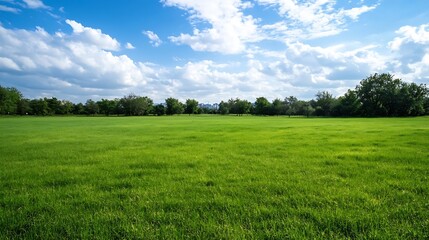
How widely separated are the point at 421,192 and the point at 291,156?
5445mm

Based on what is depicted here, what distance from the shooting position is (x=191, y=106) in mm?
194750

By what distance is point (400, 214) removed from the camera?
489 cm

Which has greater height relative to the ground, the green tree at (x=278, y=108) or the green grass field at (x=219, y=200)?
the green tree at (x=278, y=108)

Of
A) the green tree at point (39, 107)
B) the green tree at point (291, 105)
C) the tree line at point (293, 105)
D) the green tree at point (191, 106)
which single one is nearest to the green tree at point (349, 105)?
the tree line at point (293, 105)

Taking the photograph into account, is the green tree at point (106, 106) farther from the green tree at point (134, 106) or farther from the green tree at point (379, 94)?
the green tree at point (379, 94)

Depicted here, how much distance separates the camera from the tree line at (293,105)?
110m

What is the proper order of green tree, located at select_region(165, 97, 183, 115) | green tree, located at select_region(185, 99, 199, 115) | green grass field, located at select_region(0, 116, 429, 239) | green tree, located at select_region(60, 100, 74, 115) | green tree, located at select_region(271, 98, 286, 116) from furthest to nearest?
green tree, located at select_region(185, 99, 199, 115) → green tree, located at select_region(165, 97, 183, 115) → green tree, located at select_region(271, 98, 286, 116) → green tree, located at select_region(60, 100, 74, 115) → green grass field, located at select_region(0, 116, 429, 239)

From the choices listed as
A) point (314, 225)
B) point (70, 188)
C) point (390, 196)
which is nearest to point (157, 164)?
point (70, 188)

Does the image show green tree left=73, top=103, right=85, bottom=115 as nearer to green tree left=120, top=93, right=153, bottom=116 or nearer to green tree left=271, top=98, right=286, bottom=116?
green tree left=120, top=93, right=153, bottom=116

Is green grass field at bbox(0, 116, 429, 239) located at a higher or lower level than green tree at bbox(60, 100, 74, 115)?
lower

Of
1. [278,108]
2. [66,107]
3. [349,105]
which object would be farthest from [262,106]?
[66,107]

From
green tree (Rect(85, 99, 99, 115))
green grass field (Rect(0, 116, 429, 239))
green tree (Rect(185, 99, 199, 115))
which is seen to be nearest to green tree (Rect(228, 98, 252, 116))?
green tree (Rect(185, 99, 199, 115))

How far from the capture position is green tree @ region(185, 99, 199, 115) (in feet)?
639

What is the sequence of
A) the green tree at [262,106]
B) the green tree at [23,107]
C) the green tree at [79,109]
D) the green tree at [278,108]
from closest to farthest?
the green tree at [23,107] → the green tree at [79,109] → the green tree at [278,108] → the green tree at [262,106]
